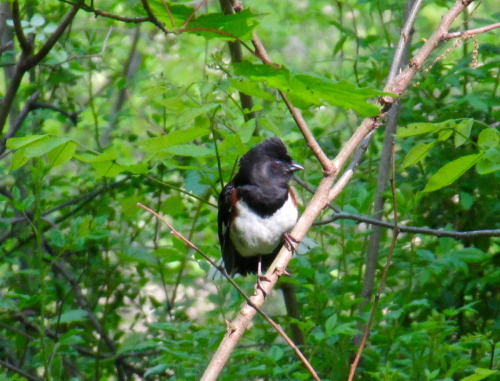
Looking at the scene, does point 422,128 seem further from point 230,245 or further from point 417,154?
point 230,245

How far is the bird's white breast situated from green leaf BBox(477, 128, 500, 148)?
5.41ft

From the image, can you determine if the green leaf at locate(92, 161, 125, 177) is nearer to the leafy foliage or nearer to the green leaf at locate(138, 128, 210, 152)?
the leafy foliage

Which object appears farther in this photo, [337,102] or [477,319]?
[477,319]

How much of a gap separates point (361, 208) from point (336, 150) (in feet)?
3.26

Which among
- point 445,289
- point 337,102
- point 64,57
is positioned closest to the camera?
point 337,102

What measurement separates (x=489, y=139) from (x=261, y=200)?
1.77m

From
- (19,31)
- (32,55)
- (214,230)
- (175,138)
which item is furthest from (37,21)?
(214,230)

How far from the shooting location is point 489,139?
228 centimetres


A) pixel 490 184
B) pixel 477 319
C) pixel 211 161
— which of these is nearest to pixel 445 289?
pixel 477 319

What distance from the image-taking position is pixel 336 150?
14.4ft

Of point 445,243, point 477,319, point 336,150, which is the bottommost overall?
point 477,319

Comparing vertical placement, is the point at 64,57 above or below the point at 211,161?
above

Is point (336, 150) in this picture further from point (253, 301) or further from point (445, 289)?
point (253, 301)

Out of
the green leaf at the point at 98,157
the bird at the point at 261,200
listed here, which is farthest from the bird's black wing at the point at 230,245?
the green leaf at the point at 98,157
